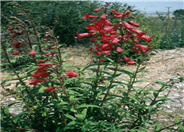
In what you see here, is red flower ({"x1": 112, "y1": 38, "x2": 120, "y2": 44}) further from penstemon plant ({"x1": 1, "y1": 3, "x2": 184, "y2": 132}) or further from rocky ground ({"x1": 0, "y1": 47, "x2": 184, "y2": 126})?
rocky ground ({"x1": 0, "y1": 47, "x2": 184, "y2": 126})

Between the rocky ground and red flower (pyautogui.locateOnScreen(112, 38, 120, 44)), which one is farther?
the rocky ground

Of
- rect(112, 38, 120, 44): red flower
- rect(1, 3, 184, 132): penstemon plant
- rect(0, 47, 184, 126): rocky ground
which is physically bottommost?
rect(0, 47, 184, 126): rocky ground

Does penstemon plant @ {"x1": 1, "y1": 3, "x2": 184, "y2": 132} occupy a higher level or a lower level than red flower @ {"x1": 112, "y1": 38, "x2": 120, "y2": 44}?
lower

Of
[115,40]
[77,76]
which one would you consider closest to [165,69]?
[77,76]

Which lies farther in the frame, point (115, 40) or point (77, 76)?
point (77, 76)

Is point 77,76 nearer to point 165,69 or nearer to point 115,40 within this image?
point 115,40

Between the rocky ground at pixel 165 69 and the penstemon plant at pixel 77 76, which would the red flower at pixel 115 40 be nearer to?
the penstemon plant at pixel 77 76

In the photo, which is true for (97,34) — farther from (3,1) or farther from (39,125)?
(3,1)

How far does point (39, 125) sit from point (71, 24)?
25.8 ft

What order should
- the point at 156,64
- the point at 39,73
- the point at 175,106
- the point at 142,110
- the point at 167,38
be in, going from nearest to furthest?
the point at 39,73, the point at 142,110, the point at 175,106, the point at 156,64, the point at 167,38

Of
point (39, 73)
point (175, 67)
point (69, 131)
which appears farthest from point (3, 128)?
point (175, 67)

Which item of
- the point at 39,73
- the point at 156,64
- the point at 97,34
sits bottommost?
the point at 156,64

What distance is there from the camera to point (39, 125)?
273 centimetres

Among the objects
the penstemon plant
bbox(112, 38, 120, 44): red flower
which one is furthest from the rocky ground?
bbox(112, 38, 120, 44): red flower
